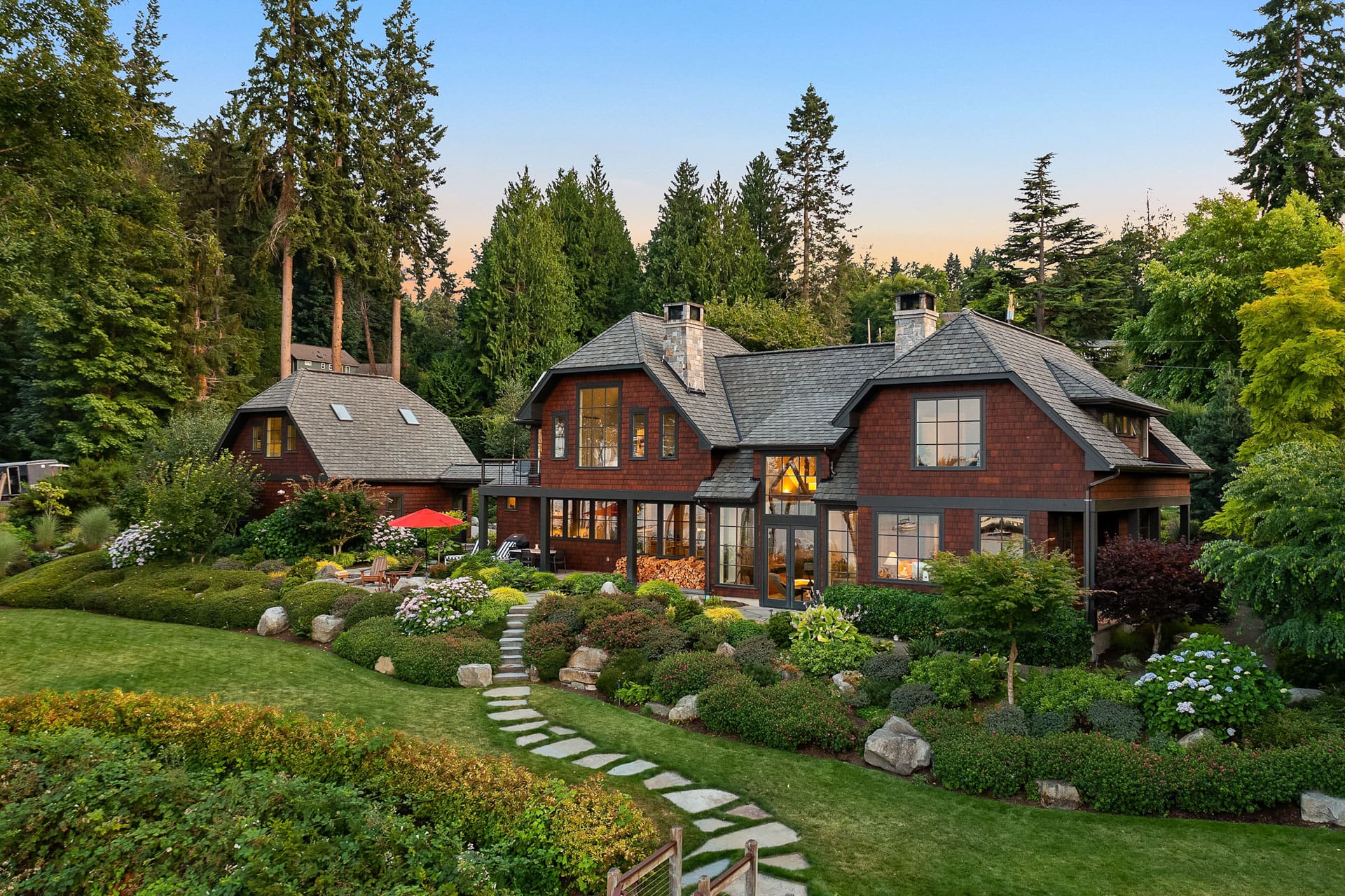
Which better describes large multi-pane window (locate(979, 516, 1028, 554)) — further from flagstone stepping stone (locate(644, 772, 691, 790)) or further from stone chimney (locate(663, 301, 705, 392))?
stone chimney (locate(663, 301, 705, 392))

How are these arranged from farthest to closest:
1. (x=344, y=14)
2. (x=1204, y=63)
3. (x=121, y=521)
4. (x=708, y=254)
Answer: (x=708, y=254) → (x=344, y=14) → (x=121, y=521) → (x=1204, y=63)

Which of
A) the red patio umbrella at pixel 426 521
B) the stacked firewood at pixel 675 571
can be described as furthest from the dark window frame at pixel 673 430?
the red patio umbrella at pixel 426 521

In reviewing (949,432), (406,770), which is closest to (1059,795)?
(406,770)

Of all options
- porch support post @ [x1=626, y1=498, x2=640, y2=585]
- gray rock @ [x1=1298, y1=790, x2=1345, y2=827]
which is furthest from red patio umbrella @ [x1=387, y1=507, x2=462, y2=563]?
gray rock @ [x1=1298, y1=790, x2=1345, y2=827]

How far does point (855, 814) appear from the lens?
9516 millimetres

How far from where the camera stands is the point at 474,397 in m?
45.2

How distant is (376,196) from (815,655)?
111 feet

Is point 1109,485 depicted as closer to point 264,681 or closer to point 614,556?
point 614,556

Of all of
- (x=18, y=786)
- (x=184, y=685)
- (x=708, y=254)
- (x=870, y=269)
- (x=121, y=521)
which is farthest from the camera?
(x=870, y=269)

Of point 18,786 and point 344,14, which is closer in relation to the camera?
point 18,786

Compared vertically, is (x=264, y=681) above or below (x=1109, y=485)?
below

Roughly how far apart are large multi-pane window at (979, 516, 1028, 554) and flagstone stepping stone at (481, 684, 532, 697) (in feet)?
29.3

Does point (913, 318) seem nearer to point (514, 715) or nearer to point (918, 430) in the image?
point (918, 430)

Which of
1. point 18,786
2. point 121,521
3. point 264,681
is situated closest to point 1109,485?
point 264,681
